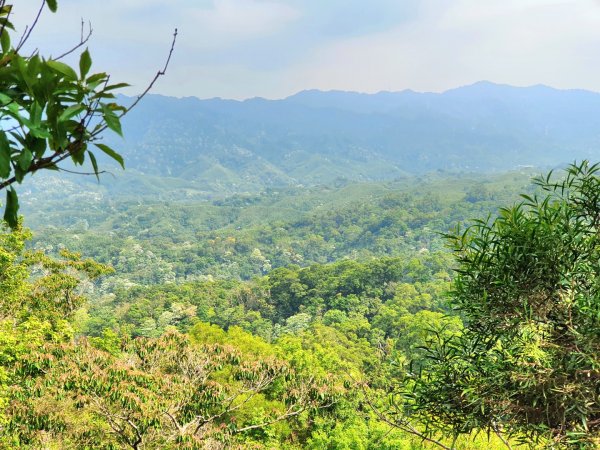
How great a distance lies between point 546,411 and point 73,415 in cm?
789

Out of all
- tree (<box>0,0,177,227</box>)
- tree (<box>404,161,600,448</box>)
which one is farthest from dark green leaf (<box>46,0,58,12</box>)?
tree (<box>404,161,600,448</box>)

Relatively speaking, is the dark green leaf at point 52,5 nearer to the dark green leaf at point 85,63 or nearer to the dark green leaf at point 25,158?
the dark green leaf at point 85,63

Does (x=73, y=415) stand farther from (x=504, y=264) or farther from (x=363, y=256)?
(x=363, y=256)

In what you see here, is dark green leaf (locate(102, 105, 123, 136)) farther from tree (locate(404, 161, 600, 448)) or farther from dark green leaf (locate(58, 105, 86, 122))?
tree (locate(404, 161, 600, 448))

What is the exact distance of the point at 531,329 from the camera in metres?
4.26

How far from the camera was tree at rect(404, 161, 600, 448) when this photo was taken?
159 inches

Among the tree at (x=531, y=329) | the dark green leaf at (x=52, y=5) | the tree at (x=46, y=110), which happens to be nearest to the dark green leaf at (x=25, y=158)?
the tree at (x=46, y=110)

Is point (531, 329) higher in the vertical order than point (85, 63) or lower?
lower

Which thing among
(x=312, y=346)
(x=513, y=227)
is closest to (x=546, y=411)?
(x=513, y=227)

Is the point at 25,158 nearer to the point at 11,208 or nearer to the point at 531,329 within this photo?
the point at 11,208

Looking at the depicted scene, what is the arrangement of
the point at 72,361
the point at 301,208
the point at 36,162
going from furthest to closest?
1. the point at 301,208
2. the point at 72,361
3. the point at 36,162

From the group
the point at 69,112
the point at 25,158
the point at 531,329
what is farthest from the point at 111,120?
the point at 531,329

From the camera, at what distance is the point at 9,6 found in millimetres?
1385

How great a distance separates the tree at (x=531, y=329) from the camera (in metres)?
4.05
